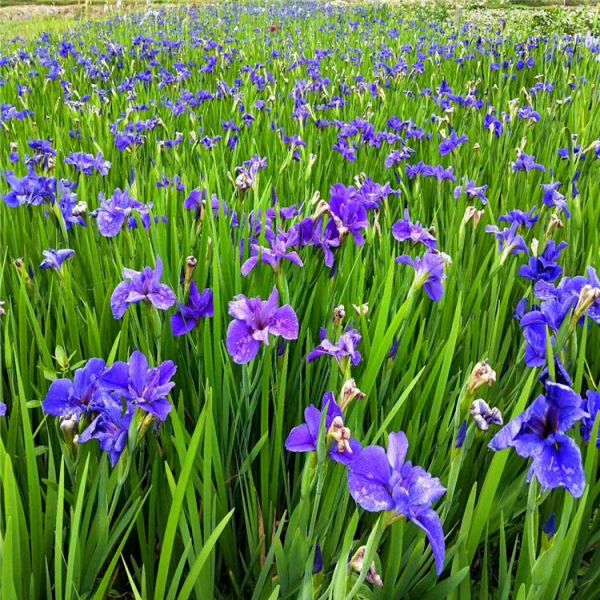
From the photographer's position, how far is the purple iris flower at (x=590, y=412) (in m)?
0.79

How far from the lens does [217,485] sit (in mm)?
948

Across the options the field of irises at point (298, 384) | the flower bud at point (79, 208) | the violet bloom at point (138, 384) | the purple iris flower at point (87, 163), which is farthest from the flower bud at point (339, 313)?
the purple iris flower at point (87, 163)

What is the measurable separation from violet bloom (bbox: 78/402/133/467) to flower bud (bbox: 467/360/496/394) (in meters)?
0.47

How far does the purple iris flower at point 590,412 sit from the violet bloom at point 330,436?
1.07 ft

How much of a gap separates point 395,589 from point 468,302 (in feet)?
2.59

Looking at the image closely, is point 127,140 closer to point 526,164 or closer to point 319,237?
point 319,237

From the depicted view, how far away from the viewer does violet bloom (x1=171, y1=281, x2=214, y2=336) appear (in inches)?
43.4

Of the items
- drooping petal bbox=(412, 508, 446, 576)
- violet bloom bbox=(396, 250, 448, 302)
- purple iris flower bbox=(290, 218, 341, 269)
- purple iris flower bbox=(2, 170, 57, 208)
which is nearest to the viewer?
drooping petal bbox=(412, 508, 446, 576)

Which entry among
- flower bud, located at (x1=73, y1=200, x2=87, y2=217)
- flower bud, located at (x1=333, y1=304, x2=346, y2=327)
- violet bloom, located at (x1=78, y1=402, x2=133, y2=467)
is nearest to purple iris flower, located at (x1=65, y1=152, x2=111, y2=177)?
flower bud, located at (x1=73, y1=200, x2=87, y2=217)

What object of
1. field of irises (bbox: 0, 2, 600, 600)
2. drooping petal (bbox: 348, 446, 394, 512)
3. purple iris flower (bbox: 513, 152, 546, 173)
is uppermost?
purple iris flower (bbox: 513, 152, 546, 173)

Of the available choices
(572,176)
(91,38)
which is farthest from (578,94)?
(91,38)

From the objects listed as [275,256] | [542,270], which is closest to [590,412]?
[542,270]

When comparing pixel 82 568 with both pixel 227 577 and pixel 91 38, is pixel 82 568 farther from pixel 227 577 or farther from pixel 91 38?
pixel 91 38

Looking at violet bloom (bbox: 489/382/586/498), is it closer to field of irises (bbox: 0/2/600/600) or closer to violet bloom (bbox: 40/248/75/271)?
field of irises (bbox: 0/2/600/600)
